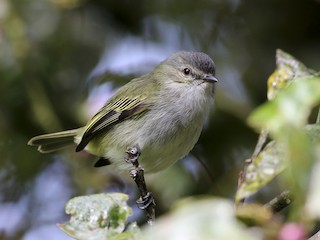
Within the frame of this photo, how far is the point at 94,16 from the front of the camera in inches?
179

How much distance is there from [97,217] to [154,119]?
193 cm

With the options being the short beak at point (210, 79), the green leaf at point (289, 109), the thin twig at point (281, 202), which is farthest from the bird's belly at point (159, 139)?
the green leaf at point (289, 109)

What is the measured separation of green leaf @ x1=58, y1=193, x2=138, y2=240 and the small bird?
172cm

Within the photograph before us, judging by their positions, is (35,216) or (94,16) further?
(94,16)

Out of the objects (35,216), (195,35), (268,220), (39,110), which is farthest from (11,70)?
(268,220)

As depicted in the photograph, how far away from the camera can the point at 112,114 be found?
3633 mm

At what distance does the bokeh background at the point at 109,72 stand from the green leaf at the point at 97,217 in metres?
2.09

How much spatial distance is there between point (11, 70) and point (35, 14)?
541 millimetres

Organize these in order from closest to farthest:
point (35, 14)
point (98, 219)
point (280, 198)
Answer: point (98, 219)
point (280, 198)
point (35, 14)

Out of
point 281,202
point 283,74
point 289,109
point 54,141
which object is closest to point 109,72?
point 54,141

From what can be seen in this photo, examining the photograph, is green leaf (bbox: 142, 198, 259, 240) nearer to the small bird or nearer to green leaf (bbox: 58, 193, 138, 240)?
green leaf (bbox: 58, 193, 138, 240)

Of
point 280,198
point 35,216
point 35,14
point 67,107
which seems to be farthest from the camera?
point 35,14

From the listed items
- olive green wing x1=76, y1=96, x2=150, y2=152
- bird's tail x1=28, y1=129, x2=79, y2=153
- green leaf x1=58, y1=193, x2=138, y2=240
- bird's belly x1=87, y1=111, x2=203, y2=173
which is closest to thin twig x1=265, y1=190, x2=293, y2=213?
green leaf x1=58, y1=193, x2=138, y2=240

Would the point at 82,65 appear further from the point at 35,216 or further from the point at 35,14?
the point at 35,216
